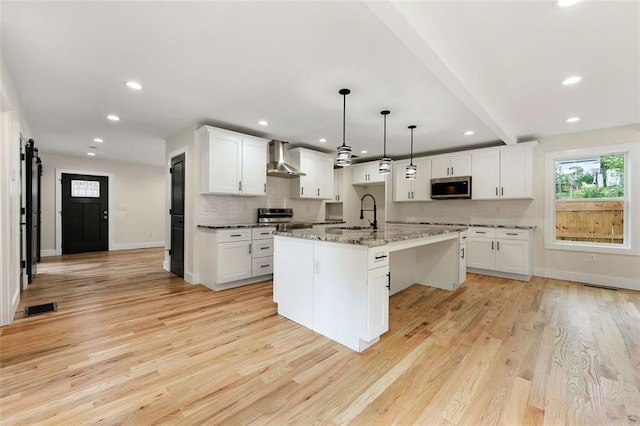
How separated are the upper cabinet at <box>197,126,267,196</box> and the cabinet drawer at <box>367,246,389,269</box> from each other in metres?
2.78

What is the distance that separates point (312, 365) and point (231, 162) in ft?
10.4

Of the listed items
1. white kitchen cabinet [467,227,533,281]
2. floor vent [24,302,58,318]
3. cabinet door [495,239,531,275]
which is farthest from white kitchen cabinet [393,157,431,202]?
floor vent [24,302,58,318]

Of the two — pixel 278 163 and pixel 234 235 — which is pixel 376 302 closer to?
pixel 234 235

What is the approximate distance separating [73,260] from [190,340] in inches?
215

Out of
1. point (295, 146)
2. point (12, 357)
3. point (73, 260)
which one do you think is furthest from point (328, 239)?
point (73, 260)

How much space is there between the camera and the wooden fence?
4.30 meters

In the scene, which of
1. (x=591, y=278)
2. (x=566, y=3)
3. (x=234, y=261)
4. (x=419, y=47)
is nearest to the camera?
(x=566, y=3)

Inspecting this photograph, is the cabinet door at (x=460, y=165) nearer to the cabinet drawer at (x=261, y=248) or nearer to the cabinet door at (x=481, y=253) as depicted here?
the cabinet door at (x=481, y=253)

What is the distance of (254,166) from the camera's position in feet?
15.0

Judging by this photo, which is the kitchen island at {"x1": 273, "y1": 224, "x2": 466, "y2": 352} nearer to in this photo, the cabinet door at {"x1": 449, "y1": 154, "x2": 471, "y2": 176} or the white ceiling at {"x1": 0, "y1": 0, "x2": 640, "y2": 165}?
the white ceiling at {"x1": 0, "y1": 0, "x2": 640, "y2": 165}

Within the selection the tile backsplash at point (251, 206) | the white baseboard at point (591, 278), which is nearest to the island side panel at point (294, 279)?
the tile backsplash at point (251, 206)

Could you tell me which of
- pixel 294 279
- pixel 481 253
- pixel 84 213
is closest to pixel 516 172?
pixel 481 253

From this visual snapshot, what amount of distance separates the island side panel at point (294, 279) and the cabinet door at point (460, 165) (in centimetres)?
401

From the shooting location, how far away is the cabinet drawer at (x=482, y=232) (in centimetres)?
484
